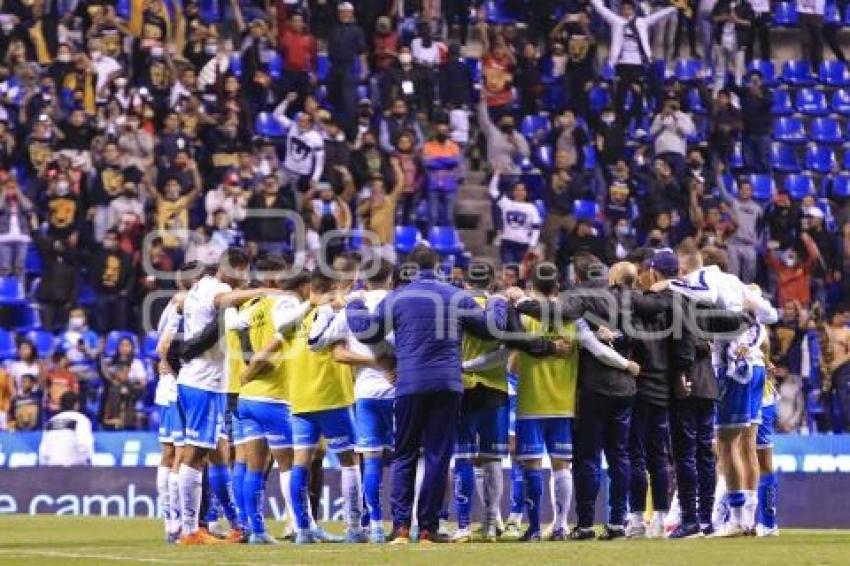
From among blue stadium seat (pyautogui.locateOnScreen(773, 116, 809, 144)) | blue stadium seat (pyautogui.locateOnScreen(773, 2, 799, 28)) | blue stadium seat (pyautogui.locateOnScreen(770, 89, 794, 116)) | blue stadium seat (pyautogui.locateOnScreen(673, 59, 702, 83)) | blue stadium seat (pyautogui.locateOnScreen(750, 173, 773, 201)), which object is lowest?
blue stadium seat (pyautogui.locateOnScreen(750, 173, 773, 201))

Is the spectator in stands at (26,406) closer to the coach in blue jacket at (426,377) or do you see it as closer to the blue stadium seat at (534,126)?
the blue stadium seat at (534,126)

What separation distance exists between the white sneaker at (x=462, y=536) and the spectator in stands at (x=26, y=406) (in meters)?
11.0

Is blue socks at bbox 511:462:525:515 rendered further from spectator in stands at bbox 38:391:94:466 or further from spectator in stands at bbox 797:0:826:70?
spectator in stands at bbox 797:0:826:70

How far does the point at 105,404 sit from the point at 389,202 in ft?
17.5

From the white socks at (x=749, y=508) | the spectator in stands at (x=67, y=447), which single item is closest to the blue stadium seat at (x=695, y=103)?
the spectator in stands at (x=67, y=447)

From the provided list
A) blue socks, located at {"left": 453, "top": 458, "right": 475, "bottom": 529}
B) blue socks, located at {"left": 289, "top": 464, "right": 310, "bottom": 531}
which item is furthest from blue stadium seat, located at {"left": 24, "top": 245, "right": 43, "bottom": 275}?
blue socks, located at {"left": 453, "top": 458, "right": 475, "bottom": 529}

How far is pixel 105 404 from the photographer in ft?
96.0

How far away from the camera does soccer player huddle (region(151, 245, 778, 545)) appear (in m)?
18.5

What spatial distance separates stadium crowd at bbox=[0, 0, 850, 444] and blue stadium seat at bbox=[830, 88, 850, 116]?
0.11 metres

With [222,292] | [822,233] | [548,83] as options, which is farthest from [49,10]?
[222,292]

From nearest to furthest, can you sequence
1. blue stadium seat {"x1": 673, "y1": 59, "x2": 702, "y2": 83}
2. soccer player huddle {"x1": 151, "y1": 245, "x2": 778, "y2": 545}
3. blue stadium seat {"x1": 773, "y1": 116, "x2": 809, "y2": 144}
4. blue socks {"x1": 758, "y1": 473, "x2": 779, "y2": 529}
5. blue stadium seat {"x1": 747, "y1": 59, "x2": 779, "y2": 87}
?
1. soccer player huddle {"x1": 151, "y1": 245, "x2": 778, "y2": 545}
2. blue socks {"x1": 758, "y1": 473, "x2": 779, "y2": 529}
3. blue stadium seat {"x1": 773, "y1": 116, "x2": 809, "y2": 144}
4. blue stadium seat {"x1": 673, "y1": 59, "x2": 702, "y2": 83}
5. blue stadium seat {"x1": 747, "y1": 59, "x2": 779, "y2": 87}

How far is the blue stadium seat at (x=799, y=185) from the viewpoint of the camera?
3606 centimetres

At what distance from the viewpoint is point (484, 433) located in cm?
1905

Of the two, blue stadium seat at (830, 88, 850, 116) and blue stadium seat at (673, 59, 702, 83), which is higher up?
blue stadium seat at (673, 59, 702, 83)
